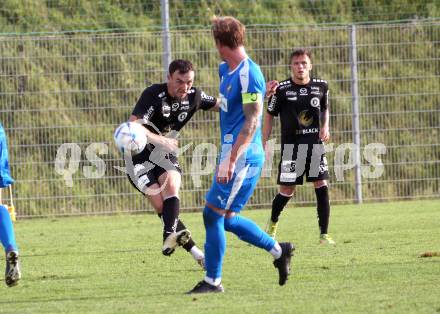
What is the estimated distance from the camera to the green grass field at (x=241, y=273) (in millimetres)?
6570

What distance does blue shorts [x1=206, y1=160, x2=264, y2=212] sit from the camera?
7.05 m

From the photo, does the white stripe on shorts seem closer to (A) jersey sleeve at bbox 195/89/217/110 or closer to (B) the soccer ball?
(B) the soccer ball

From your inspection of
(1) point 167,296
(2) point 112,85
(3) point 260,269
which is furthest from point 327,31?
(1) point 167,296

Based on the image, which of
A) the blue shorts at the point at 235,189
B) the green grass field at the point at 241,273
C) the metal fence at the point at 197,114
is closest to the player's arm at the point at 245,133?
the blue shorts at the point at 235,189

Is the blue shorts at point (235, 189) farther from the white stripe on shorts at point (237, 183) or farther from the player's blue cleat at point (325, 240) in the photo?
the player's blue cleat at point (325, 240)

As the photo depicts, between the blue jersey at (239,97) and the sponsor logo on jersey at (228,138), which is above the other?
the blue jersey at (239,97)

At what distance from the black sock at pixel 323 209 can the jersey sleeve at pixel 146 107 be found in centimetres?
277

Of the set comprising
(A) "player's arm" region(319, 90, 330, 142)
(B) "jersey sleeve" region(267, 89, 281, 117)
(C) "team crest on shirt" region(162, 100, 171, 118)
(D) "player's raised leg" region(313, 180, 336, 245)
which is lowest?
(D) "player's raised leg" region(313, 180, 336, 245)

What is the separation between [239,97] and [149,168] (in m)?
2.21

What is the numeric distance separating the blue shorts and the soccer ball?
110 cm

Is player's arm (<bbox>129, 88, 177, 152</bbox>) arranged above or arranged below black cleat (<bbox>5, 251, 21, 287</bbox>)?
above

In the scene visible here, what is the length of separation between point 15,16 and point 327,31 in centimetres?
573

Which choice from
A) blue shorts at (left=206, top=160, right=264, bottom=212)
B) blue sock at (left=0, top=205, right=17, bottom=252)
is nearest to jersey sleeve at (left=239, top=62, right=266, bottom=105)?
blue shorts at (left=206, top=160, right=264, bottom=212)

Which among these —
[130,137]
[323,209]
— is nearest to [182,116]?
[130,137]
